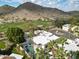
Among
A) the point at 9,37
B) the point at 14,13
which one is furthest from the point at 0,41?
the point at 14,13

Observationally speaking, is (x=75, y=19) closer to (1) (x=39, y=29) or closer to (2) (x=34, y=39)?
(1) (x=39, y=29)

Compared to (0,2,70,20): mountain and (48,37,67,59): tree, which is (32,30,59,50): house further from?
(0,2,70,20): mountain

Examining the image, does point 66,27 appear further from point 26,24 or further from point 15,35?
point 15,35

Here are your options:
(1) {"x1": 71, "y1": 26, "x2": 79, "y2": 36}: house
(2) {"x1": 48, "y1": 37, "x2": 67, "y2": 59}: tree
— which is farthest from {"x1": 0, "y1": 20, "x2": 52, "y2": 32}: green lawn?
(2) {"x1": 48, "y1": 37, "x2": 67, "y2": 59}: tree

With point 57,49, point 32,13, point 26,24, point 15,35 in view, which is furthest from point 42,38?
point 32,13

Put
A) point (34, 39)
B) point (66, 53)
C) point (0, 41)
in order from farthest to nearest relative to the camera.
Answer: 1. point (34, 39)
2. point (0, 41)
3. point (66, 53)
